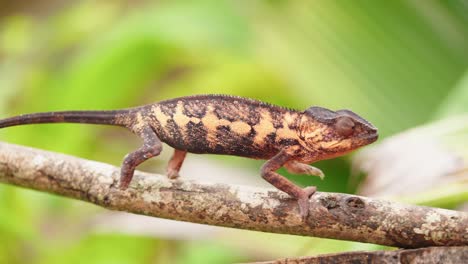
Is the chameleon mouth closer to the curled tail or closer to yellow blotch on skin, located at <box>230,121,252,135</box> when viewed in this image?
yellow blotch on skin, located at <box>230,121,252,135</box>

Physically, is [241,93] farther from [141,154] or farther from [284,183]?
[284,183]

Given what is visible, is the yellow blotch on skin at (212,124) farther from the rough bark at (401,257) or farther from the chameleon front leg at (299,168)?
the rough bark at (401,257)

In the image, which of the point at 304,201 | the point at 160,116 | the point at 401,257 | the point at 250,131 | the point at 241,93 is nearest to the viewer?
the point at 401,257

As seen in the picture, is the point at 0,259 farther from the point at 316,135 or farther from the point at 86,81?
the point at 316,135

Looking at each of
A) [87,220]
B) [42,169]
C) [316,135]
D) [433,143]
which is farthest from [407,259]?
[87,220]

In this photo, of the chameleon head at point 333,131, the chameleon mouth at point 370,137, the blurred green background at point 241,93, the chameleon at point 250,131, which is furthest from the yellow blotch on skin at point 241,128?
the blurred green background at point 241,93

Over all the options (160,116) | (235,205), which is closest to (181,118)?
(160,116)
